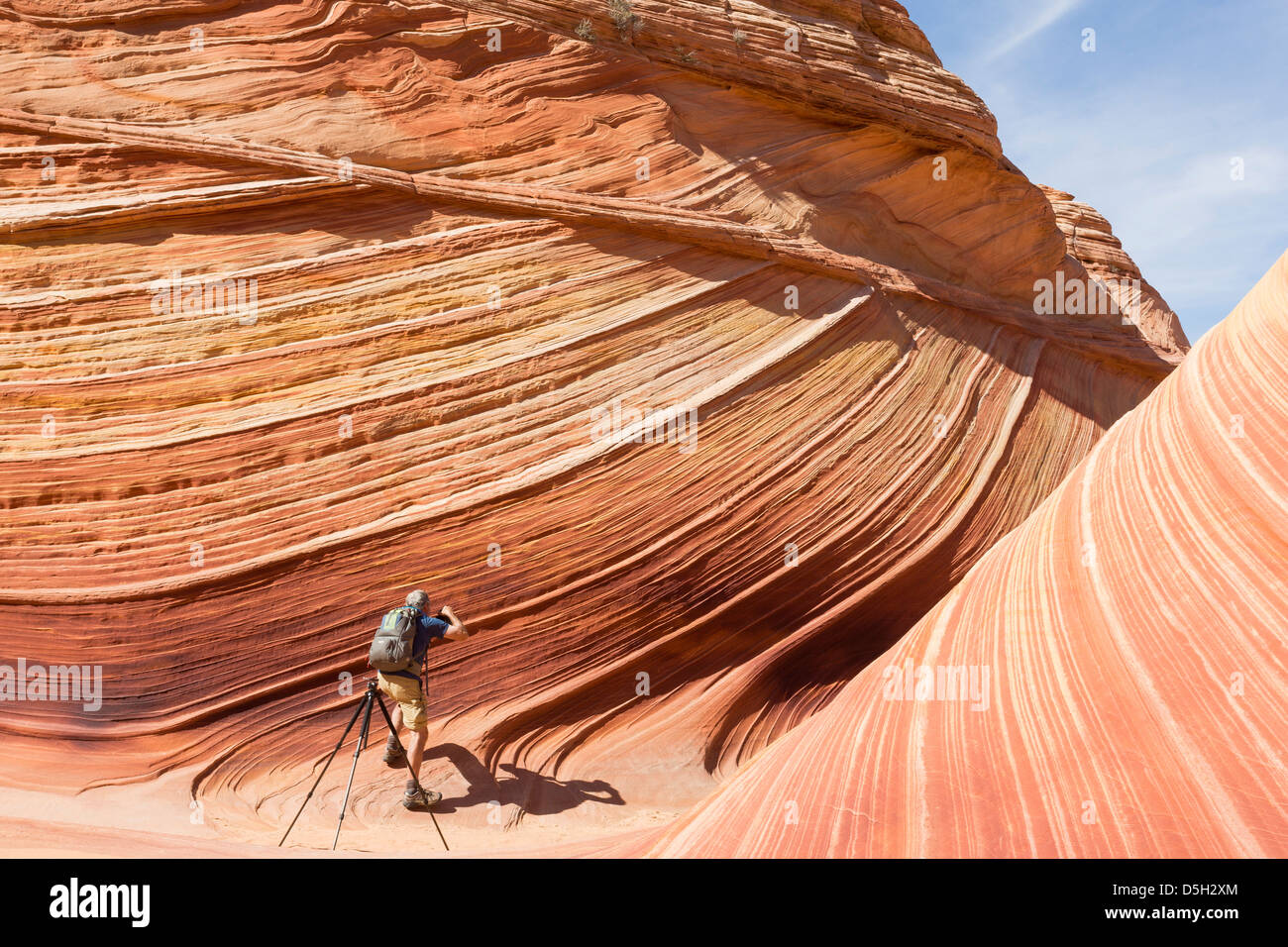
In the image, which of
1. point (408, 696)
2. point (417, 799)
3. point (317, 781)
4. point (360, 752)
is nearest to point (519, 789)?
point (417, 799)

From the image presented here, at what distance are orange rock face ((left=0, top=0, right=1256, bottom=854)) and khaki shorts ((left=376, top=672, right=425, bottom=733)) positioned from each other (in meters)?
0.51

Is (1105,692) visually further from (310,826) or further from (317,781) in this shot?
(317,781)

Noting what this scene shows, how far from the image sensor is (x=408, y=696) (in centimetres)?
551

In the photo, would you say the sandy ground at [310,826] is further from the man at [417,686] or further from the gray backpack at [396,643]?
the gray backpack at [396,643]

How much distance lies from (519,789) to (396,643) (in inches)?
57.4

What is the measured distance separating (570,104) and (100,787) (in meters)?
6.74

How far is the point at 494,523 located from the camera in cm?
659

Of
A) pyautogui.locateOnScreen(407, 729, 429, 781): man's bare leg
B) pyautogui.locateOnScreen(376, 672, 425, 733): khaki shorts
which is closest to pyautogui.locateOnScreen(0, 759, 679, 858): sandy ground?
pyautogui.locateOnScreen(407, 729, 429, 781): man's bare leg

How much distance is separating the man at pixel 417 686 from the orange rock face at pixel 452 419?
160 millimetres

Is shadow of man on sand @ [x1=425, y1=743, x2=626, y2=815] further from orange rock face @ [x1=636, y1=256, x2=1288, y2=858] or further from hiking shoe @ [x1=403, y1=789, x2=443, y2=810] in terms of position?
orange rock face @ [x1=636, y1=256, x2=1288, y2=858]

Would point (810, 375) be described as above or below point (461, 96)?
below

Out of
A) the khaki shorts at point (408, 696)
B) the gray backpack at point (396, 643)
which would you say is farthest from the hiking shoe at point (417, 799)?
the gray backpack at point (396, 643)

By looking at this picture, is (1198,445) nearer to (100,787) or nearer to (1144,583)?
(1144,583)
